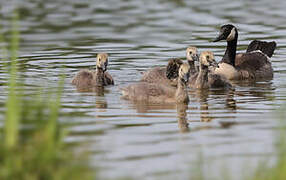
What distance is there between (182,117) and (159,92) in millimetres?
1232

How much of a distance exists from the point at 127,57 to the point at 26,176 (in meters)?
9.07

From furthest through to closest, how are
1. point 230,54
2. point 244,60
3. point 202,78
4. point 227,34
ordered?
point 244,60 → point 227,34 → point 230,54 → point 202,78

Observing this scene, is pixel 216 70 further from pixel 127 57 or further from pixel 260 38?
pixel 260 38

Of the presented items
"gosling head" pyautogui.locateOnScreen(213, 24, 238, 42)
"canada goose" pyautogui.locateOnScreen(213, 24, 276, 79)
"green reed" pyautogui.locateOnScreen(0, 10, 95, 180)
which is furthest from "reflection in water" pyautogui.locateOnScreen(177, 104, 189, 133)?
"gosling head" pyautogui.locateOnScreen(213, 24, 238, 42)

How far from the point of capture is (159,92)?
10602 millimetres

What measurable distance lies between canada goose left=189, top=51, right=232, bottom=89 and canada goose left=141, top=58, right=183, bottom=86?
304 millimetres

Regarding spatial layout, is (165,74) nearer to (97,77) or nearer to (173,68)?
(173,68)

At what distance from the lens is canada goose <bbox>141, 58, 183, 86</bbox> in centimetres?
1247

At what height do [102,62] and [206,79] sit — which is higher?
[102,62]

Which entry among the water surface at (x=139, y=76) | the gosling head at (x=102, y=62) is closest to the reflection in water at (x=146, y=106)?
the water surface at (x=139, y=76)

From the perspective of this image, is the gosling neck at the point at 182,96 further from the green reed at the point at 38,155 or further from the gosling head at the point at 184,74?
the green reed at the point at 38,155

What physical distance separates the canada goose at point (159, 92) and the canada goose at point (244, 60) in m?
2.67

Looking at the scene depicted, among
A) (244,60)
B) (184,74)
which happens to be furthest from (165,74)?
(244,60)

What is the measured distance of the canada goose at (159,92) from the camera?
1049cm
